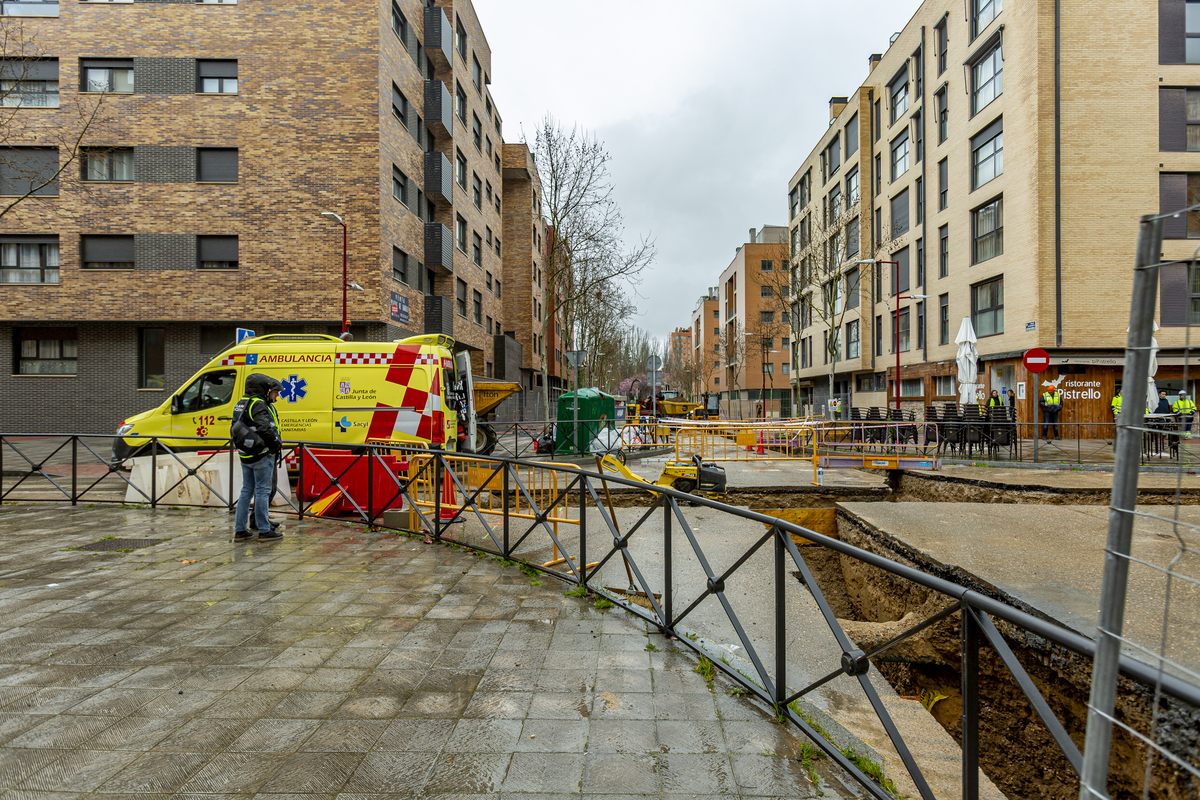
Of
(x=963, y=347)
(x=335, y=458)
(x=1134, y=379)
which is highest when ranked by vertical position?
(x=963, y=347)

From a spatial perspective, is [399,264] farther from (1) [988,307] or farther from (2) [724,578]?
(1) [988,307]

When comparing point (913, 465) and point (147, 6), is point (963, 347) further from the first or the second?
point (147, 6)

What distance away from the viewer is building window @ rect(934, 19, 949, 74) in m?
26.6

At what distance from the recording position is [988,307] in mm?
23203

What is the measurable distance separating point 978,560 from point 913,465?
831 centimetres

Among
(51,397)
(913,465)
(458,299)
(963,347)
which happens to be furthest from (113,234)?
(963,347)

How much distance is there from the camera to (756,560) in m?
6.76

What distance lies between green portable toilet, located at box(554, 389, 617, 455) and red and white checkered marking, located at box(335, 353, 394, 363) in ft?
21.2

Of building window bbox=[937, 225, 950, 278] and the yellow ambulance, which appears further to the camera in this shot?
building window bbox=[937, 225, 950, 278]

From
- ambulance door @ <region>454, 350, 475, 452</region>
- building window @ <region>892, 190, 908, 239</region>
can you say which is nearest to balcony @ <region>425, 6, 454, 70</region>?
ambulance door @ <region>454, 350, 475, 452</region>

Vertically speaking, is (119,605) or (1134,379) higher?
(1134,379)

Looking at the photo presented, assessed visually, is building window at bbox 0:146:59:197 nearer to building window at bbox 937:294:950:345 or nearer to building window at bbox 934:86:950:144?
building window at bbox 937:294:950:345

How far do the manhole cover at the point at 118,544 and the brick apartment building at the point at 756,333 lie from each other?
52.5 meters

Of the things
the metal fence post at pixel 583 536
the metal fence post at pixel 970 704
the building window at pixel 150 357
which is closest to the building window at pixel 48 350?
the building window at pixel 150 357
